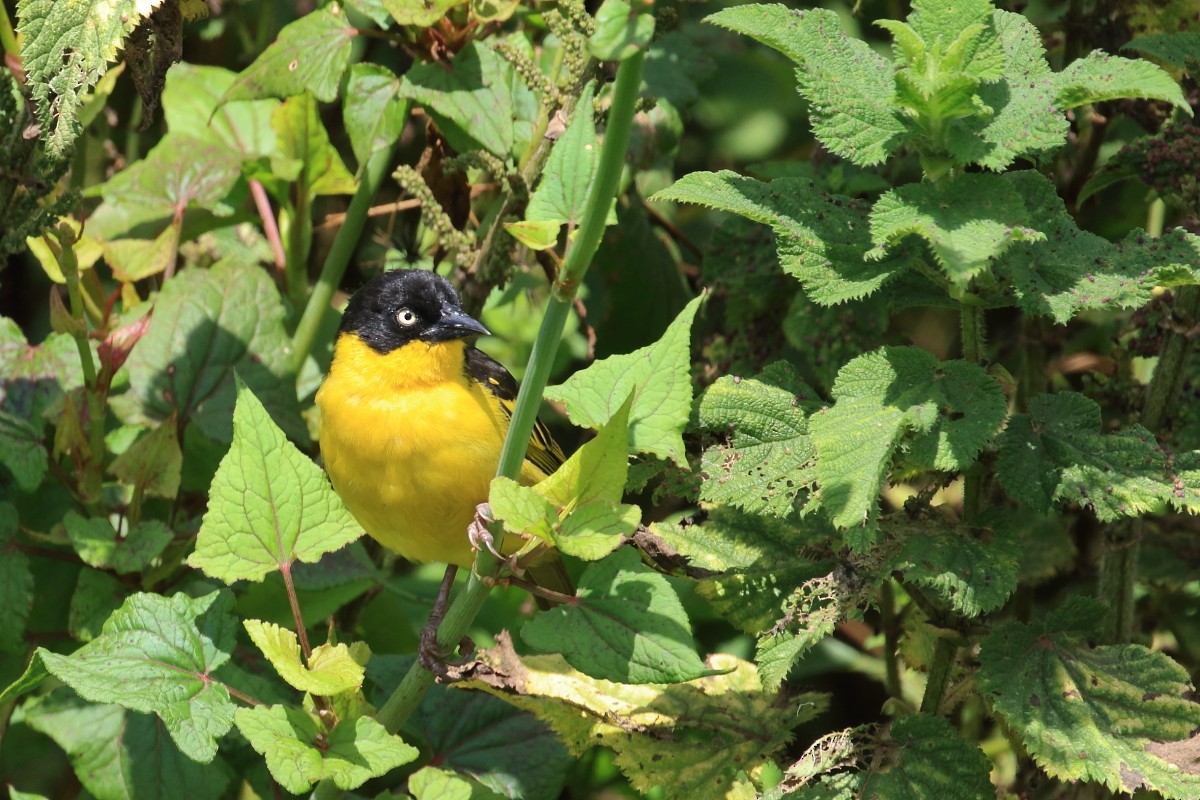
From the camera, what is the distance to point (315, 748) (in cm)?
179

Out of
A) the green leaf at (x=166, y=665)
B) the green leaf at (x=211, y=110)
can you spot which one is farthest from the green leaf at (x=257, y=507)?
the green leaf at (x=211, y=110)

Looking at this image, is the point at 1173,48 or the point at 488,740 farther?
the point at 488,740

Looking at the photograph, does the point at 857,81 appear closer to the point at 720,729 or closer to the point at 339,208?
the point at 720,729

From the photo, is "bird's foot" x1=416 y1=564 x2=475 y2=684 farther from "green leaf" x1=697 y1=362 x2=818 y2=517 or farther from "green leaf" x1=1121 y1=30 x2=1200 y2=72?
"green leaf" x1=1121 y1=30 x2=1200 y2=72

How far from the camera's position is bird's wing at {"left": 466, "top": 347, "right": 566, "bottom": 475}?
2.75 m

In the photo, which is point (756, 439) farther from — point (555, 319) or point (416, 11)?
point (416, 11)

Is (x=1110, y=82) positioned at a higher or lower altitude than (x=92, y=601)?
higher

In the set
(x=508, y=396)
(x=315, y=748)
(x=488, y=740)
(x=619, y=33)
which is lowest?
(x=488, y=740)

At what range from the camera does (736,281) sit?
2.66m

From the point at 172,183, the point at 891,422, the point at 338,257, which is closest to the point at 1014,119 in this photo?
the point at 891,422

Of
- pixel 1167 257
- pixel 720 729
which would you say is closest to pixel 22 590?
pixel 720 729

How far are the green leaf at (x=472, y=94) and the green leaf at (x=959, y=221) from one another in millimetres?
944

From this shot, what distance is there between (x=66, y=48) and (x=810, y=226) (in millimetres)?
1196

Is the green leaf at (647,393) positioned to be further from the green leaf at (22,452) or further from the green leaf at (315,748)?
the green leaf at (22,452)
